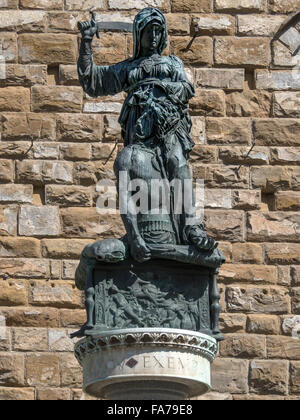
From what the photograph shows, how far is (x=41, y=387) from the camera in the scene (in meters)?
11.2

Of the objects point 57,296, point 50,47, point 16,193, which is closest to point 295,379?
point 57,296

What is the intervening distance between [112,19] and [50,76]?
2.31ft

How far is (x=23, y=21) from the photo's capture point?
12.1m

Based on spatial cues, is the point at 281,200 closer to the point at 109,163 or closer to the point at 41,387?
the point at 109,163

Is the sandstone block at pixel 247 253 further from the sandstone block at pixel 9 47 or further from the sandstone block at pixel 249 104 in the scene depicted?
the sandstone block at pixel 9 47

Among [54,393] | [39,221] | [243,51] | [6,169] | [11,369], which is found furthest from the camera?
[243,51]

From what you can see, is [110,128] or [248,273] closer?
[248,273]

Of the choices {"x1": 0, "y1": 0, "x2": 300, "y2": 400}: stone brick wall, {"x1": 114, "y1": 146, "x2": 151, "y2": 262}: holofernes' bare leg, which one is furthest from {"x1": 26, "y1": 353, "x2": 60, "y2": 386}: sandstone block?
{"x1": 114, "y1": 146, "x2": 151, "y2": 262}: holofernes' bare leg

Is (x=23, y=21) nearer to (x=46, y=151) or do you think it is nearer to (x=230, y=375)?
(x=46, y=151)

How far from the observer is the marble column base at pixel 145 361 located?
7.73m

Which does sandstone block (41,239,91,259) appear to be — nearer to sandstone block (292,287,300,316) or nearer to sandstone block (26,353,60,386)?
sandstone block (26,353,60,386)

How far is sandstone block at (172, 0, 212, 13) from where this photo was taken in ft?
40.0

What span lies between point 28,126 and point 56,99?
0.33m
